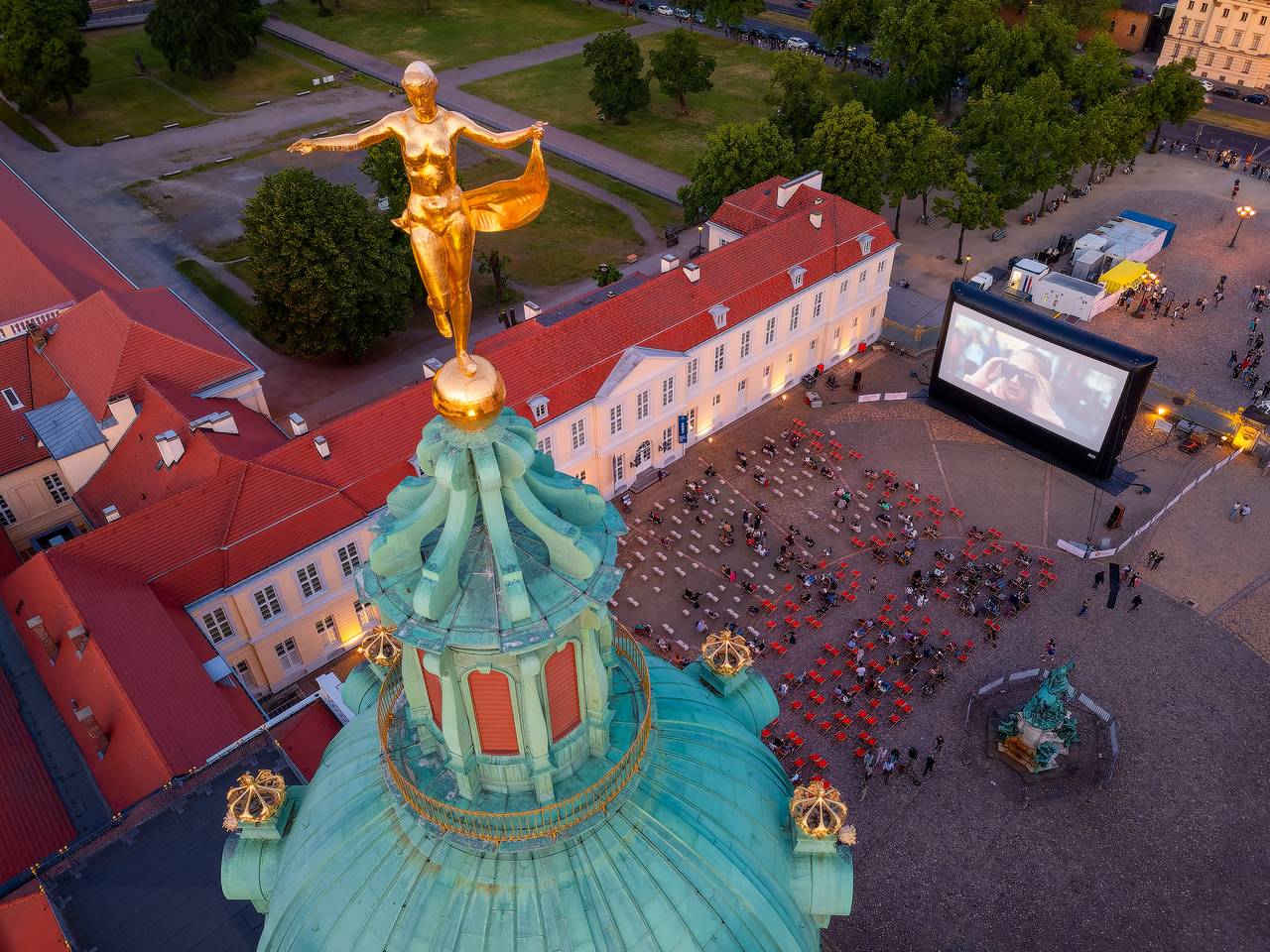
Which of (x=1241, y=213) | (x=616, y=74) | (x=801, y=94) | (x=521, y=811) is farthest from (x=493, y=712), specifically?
(x=616, y=74)

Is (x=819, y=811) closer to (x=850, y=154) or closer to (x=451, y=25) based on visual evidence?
(x=850, y=154)

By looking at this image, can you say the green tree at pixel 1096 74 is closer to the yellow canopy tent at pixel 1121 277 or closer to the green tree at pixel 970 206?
the green tree at pixel 970 206

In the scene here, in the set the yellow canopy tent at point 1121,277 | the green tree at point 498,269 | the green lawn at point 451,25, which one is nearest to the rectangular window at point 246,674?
the green tree at point 498,269

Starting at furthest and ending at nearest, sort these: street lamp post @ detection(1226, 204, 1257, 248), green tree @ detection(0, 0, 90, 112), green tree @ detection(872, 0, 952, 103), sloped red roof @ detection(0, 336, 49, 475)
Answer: green tree @ detection(0, 0, 90, 112)
green tree @ detection(872, 0, 952, 103)
street lamp post @ detection(1226, 204, 1257, 248)
sloped red roof @ detection(0, 336, 49, 475)

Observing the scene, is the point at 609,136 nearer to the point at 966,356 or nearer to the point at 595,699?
the point at 966,356

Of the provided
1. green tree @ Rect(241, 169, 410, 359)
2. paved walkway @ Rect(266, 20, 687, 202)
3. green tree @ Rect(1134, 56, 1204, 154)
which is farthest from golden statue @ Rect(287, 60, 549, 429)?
green tree @ Rect(1134, 56, 1204, 154)

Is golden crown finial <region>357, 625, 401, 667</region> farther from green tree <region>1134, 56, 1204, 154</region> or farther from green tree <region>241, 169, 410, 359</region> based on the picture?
green tree <region>1134, 56, 1204, 154</region>
